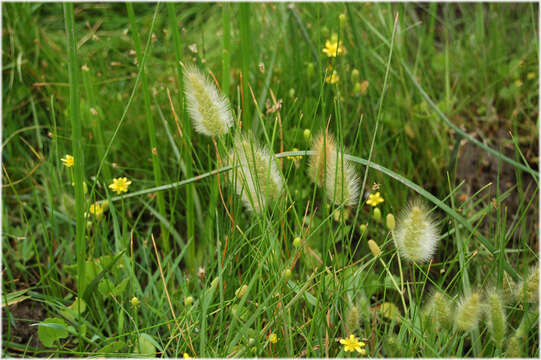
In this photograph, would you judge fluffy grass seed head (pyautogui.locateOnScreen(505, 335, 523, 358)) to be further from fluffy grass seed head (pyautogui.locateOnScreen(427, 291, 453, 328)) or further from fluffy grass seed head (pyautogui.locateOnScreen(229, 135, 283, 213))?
fluffy grass seed head (pyautogui.locateOnScreen(229, 135, 283, 213))

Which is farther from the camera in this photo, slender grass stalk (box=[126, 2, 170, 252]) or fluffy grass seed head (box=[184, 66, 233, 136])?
slender grass stalk (box=[126, 2, 170, 252])

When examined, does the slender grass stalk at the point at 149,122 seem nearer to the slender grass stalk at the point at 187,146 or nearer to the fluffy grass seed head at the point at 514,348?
the slender grass stalk at the point at 187,146

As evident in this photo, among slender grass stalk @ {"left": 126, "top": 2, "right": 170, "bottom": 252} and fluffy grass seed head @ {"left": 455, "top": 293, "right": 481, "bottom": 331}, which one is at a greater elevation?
slender grass stalk @ {"left": 126, "top": 2, "right": 170, "bottom": 252}

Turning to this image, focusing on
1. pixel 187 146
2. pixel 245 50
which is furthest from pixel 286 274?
pixel 245 50

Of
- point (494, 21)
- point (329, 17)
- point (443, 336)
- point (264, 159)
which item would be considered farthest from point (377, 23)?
point (443, 336)

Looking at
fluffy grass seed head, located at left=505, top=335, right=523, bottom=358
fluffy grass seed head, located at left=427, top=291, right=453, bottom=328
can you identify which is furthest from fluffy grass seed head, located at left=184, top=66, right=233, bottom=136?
fluffy grass seed head, located at left=505, top=335, right=523, bottom=358

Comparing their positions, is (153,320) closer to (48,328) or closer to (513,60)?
(48,328)

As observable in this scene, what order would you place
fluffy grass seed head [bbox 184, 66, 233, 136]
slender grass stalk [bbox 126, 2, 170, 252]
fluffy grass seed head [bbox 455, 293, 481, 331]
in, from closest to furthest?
fluffy grass seed head [bbox 455, 293, 481, 331]
fluffy grass seed head [bbox 184, 66, 233, 136]
slender grass stalk [bbox 126, 2, 170, 252]
